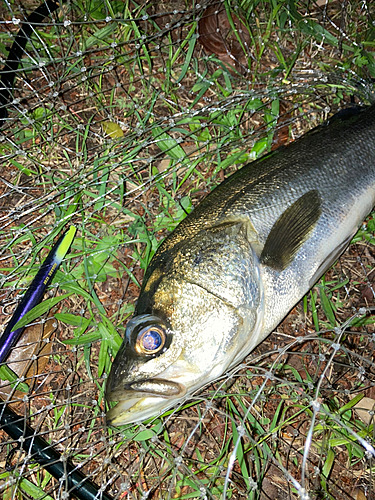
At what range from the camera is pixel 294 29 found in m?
3.72

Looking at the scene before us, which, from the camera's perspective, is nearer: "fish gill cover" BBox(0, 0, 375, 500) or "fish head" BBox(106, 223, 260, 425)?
"fish head" BBox(106, 223, 260, 425)

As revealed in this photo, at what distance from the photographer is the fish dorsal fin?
2.68m

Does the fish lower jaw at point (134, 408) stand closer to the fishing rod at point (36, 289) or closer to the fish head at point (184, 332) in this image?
the fish head at point (184, 332)

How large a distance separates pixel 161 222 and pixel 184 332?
1.25 metres

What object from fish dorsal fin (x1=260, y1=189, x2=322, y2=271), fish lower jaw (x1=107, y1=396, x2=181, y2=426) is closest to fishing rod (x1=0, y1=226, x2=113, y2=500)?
fish lower jaw (x1=107, y1=396, x2=181, y2=426)

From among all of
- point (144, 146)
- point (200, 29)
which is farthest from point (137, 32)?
point (144, 146)

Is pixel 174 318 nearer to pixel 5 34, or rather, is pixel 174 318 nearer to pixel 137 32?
pixel 137 32

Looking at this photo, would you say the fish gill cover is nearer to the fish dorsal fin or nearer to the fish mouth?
the fish mouth

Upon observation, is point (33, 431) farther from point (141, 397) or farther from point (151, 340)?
point (151, 340)

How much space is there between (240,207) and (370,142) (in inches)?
43.7

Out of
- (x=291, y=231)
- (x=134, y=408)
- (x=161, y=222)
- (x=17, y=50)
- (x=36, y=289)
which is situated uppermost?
(x=17, y=50)

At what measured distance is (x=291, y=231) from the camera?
2727 millimetres

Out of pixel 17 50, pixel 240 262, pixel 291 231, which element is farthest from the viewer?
pixel 17 50

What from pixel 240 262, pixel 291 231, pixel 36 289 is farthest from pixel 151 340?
pixel 36 289
